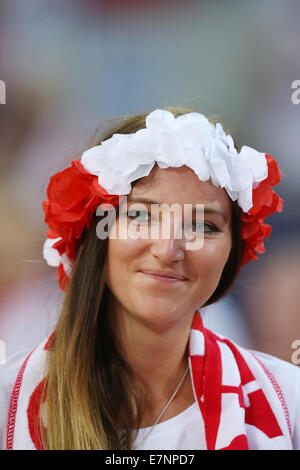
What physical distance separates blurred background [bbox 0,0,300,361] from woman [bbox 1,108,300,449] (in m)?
0.18

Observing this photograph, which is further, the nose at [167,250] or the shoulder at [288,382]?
the shoulder at [288,382]

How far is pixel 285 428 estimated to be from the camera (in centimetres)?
109

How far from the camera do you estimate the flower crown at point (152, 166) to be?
3.15 feet

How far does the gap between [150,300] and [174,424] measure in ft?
1.01

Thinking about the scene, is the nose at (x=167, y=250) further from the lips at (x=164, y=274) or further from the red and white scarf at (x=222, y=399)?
the red and white scarf at (x=222, y=399)

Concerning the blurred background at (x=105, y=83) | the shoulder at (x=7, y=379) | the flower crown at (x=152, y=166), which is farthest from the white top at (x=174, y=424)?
the flower crown at (x=152, y=166)

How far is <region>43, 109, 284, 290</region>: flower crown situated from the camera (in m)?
0.96

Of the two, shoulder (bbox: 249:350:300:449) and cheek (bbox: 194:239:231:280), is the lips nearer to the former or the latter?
cheek (bbox: 194:239:231:280)

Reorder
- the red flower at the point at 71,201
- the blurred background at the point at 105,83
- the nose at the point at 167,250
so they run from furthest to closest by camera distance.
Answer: the blurred background at the point at 105,83 → the red flower at the point at 71,201 → the nose at the point at 167,250

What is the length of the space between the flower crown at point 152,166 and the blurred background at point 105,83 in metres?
0.22

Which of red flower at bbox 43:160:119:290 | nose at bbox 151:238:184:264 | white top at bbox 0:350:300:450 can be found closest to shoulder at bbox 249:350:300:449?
white top at bbox 0:350:300:450

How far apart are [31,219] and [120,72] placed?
0.46 metres

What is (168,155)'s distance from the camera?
0.95 metres

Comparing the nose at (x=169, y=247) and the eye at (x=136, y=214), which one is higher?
the eye at (x=136, y=214)
